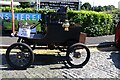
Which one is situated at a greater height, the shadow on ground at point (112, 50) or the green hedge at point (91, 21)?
the green hedge at point (91, 21)

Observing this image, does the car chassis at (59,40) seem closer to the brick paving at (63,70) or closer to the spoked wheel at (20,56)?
the spoked wheel at (20,56)

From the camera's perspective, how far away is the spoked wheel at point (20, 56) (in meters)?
6.91

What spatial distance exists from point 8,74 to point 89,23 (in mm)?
7225

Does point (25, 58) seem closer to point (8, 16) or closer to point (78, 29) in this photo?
point (78, 29)

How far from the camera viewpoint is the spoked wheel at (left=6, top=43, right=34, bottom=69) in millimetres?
6910

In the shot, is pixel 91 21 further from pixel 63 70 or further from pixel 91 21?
pixel 63 70

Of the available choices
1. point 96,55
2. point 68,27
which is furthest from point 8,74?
point 96,55

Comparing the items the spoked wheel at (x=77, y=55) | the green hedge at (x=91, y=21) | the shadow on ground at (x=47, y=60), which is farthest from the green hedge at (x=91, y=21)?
the spoked wheel at (x=77, y=55)

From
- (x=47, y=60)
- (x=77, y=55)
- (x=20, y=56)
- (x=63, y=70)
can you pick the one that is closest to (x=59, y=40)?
(x=77, y=55)

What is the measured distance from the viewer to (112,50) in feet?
31.9

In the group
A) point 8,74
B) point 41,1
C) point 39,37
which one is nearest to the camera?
point 8,74

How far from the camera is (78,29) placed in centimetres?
739

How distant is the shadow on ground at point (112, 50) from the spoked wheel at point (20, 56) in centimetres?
237

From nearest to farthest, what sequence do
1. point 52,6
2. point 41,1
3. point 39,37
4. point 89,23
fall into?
point 39,37 < point 89,23 < point 52,6 < point 41,1
